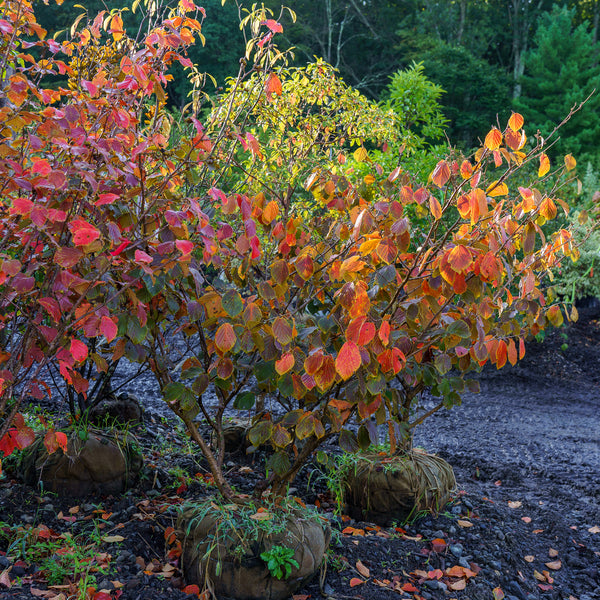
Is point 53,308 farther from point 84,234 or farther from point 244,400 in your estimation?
point 244,400

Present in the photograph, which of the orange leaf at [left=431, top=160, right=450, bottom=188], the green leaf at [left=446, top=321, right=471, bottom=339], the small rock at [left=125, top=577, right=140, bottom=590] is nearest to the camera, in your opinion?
the orange leaf at [left=431, top=160, right=450, bottom=188]

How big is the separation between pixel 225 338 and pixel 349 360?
38 cm

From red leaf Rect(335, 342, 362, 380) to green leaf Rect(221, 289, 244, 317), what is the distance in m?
0.35

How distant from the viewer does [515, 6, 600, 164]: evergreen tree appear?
16.9 m

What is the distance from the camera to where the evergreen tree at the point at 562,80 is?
16.9m

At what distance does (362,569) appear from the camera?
2141 millimetres

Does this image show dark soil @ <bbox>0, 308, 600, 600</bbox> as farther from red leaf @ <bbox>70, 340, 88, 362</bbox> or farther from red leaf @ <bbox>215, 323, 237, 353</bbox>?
red leaf @ <bbox>215, 323, 237, 353</bbox>

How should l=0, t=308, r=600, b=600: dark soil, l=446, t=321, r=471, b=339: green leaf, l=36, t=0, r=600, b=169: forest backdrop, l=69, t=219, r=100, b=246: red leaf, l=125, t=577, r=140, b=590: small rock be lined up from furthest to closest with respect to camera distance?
l=36, t=0, r=600, b=169: forest backdrop < l=0, t=308, r=600, b=600: dark soil < l=125, t=577, r=140, b=590: small rock < l=446, t=321, r=471, b=339: green leaf < l=69, t=219, r=100, b=246: red leaf

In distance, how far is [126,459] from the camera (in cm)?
262

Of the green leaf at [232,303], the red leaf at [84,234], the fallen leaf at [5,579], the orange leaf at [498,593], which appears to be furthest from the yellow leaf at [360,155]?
the fallen leaf at [5,579]

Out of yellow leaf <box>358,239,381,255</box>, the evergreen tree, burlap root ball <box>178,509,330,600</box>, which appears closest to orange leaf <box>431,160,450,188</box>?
yellow leaf <box>358,239,381,255</box>

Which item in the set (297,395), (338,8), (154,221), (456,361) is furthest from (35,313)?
(338,8)

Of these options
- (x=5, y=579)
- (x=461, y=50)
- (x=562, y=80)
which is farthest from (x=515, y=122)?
(x=562, y=80)

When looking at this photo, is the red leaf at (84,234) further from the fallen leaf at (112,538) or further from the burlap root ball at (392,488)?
the burlap root ball at (392,488)
